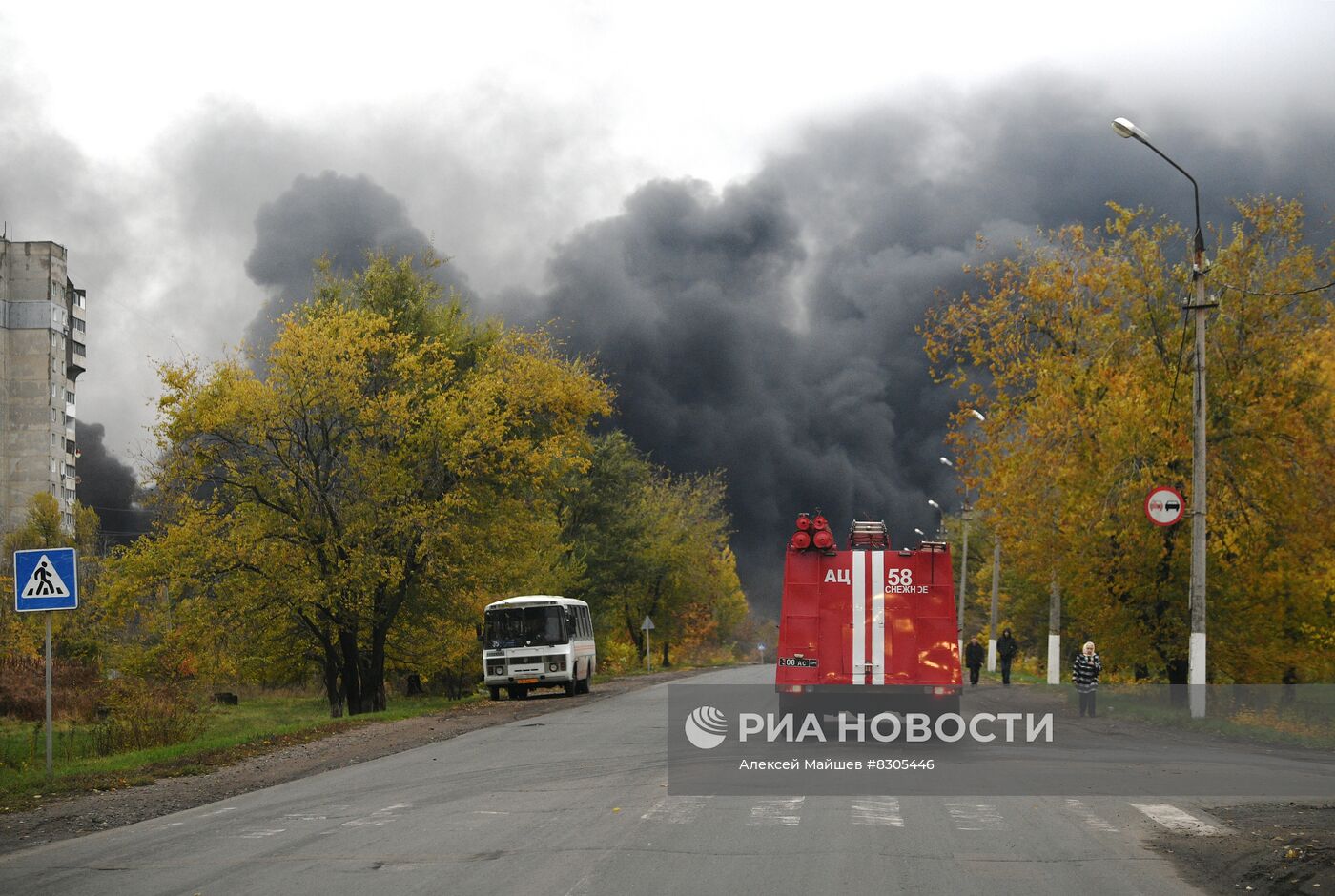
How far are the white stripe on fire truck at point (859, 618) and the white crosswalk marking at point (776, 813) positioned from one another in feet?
20.5

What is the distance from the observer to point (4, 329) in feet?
337

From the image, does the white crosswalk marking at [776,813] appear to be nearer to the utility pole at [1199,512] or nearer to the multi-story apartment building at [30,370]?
the utility pole at [1199,512]

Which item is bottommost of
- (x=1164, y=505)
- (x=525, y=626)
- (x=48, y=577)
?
(x=525, y=626)

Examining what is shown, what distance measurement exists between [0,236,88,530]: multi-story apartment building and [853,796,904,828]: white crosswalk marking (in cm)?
10227

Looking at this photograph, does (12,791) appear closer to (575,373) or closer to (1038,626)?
(575,373)

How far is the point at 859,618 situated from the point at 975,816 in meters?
7.61

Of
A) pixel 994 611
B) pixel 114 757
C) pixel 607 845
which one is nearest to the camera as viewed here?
pixel 607 845

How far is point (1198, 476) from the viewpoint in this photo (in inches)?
1000

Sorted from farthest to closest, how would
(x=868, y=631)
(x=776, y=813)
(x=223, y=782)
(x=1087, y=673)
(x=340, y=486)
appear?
1. (x=340, y=486)
2. (x=1087, y=673)
3. (x=868, y=631)
4. (x=223, y=782)
5. (x=776, y=813)

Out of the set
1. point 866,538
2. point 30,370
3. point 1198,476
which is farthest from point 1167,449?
point 30,370

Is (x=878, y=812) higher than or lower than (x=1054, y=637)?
higher

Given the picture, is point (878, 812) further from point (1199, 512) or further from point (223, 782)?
point (1199, 512)

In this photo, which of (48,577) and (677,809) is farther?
(48,577)

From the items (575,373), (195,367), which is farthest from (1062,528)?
(195,367)
